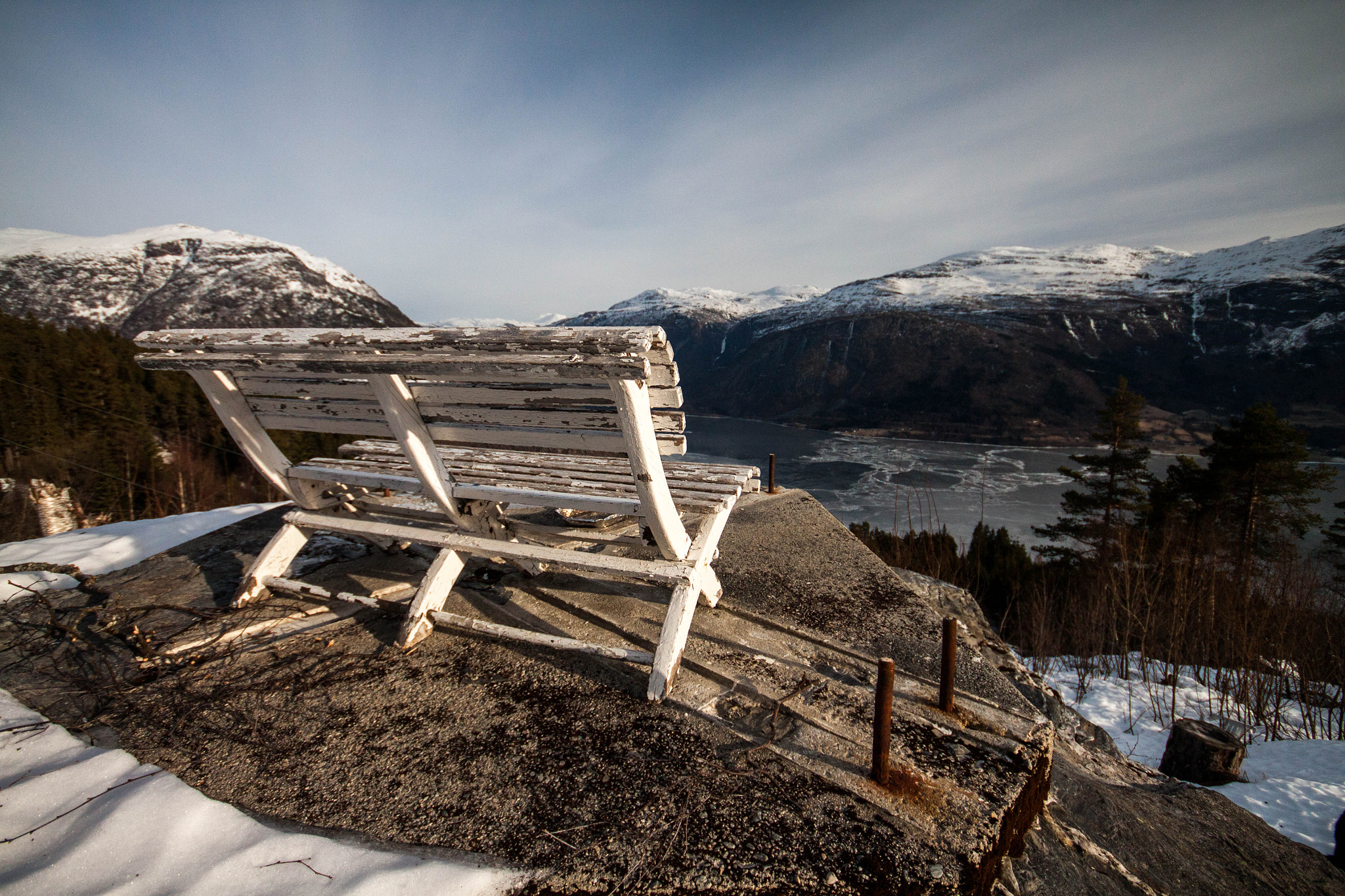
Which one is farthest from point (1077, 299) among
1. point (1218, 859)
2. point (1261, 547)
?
point (1218, 859)

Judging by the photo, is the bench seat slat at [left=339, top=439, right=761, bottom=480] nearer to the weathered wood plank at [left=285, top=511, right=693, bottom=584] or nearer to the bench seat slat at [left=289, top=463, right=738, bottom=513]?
the bench seat slat at [left=289, top=463, right=738, bottom=513]

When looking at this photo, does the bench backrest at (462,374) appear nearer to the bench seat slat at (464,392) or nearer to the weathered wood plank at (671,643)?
the bench seat slat at (464,392)

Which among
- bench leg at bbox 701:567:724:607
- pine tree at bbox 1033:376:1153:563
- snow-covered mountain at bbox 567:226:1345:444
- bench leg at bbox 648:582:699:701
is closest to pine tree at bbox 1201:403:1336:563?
pine tree at bbox 1033:376:1153:563

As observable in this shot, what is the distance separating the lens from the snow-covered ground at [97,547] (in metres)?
3.25

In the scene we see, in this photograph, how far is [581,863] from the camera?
144cm

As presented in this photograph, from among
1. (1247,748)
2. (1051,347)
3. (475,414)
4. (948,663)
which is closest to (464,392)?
(475,414)

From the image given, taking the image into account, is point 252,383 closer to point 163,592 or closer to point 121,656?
point 121,656

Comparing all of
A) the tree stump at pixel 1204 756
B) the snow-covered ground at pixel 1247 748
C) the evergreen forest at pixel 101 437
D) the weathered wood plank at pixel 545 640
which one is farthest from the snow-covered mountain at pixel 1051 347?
the weathered wood plank at pixel 545 640

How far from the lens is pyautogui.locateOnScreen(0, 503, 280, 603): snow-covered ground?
3.25 metres

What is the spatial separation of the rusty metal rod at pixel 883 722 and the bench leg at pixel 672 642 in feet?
2.44

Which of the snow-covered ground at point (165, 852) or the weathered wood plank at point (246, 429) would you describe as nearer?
the snow-covered ground at point (165, 852)

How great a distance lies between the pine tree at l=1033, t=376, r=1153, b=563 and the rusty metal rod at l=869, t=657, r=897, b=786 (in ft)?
73.0

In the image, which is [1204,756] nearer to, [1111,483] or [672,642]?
[672,642]

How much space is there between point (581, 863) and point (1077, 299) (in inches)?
6366
